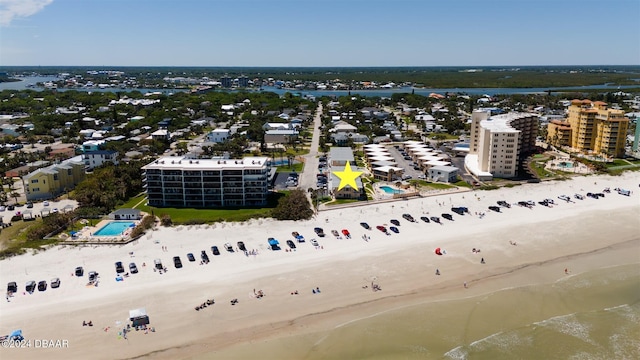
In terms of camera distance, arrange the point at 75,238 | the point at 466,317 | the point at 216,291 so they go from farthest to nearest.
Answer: the point at 75,238 < the point at 216,291 < the point at 466,317

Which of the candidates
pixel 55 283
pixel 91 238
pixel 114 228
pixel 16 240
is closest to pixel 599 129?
pixel 114 228

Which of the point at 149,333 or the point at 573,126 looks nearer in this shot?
the point at 149,333

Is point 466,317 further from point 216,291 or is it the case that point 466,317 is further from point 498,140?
point 498,140

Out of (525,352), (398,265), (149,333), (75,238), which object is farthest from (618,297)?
(75,238)

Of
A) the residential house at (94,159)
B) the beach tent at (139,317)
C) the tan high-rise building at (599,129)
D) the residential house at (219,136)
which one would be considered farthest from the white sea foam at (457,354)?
the residential house at (219,136)

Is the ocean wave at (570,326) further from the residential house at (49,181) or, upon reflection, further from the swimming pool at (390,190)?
the residential house at (49,181)

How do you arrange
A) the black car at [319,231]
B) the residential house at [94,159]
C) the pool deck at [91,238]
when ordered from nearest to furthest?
the pool deck at [91,238], the black car at [319,231], the residential house at [94,159]

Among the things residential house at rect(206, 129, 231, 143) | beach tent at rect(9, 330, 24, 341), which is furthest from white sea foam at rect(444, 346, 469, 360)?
residential house at rect(206, 129, 231, 143)
